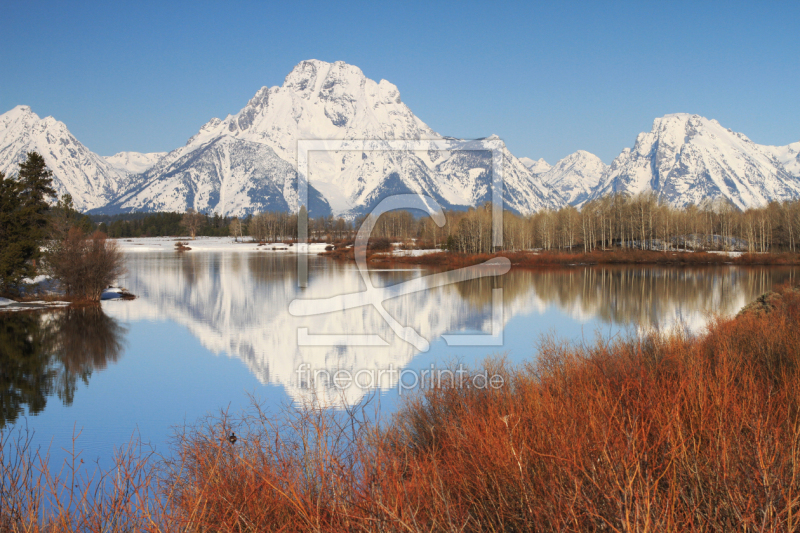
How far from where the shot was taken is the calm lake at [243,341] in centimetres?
1172

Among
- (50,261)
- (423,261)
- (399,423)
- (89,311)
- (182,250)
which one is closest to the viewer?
(399,423)

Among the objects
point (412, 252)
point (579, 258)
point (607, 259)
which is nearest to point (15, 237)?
point (412, 252)

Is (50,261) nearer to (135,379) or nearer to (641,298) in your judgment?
(135,379)

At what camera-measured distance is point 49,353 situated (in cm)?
1703

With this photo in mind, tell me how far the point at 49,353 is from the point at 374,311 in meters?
13.4

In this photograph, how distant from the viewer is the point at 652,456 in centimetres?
462

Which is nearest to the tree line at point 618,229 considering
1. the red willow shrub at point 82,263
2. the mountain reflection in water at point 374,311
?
the mountain reflection in water at point 374,311

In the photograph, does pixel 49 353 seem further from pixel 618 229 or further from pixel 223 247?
pixel 223 247

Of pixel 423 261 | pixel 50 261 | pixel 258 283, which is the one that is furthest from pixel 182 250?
pixel 50 261

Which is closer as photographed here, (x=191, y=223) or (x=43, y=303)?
(x=43, y=303)

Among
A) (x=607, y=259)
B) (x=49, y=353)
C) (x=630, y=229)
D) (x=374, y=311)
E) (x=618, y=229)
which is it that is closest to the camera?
(x=49, y=353)

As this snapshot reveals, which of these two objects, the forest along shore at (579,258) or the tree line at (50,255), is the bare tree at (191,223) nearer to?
the forest along shore at (579,258)

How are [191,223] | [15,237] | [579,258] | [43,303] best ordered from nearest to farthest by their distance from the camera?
1. [43,303]
2. [15,237]
3. [579,258]
4. [191,223]

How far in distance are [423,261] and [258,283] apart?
77.5 feet
